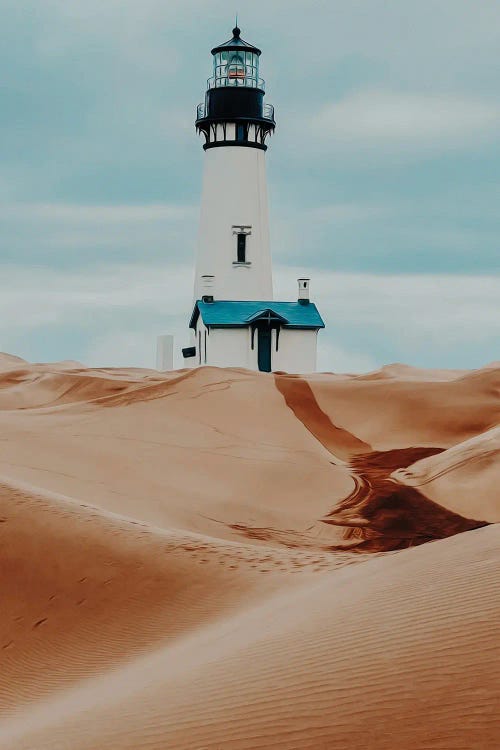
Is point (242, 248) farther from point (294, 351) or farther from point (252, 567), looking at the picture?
point (252, 567)

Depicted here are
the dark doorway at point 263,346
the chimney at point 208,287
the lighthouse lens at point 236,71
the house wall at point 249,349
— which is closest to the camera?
the house wall at point 249,349

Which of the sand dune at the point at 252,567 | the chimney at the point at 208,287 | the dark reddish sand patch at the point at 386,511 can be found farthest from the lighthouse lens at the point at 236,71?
the dark reddish sand patch at the point at 386,511

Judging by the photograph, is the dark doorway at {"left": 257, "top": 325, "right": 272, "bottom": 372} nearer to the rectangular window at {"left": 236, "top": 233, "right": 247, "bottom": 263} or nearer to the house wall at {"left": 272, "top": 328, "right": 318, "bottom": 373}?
the house wall at {"left": 272, "top": 328, "right": 318, "bottom": 373}

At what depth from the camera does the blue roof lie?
28297mm

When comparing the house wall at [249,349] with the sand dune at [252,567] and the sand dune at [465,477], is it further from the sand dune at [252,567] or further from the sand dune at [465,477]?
the sand dune at [465,477]

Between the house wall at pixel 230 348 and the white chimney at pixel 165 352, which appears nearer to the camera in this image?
the house wall at pixel 230 348

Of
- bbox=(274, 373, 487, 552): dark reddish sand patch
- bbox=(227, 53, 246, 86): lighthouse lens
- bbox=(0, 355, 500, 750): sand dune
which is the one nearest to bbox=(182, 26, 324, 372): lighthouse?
bbox=(227, 53, 246, 86): lighthouse lens

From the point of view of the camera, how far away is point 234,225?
2941 centimetres

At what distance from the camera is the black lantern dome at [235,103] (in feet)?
96.9

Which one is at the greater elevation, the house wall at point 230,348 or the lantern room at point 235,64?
the lantern room at point 235,64

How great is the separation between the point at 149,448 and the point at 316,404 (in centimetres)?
276

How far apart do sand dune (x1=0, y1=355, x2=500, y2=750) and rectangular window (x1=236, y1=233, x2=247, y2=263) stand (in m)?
17.3

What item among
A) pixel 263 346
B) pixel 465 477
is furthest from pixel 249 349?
pixel 465 477

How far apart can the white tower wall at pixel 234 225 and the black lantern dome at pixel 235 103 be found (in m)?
0.38
